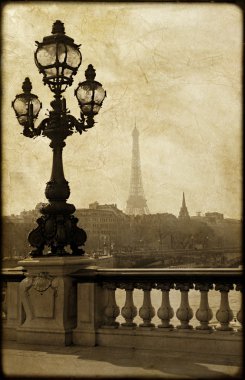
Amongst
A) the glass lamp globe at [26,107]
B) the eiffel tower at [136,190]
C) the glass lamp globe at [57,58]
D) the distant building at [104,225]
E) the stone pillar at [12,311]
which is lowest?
the stone pillar at [12,311]

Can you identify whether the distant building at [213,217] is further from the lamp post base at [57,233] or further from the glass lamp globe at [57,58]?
the glass lamp globe at [57,58]

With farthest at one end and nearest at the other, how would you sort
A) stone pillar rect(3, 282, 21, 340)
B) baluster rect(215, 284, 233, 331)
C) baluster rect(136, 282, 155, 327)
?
stone pillar rect(3, 282, 21, 340) < baluster rect(136, 282, 155, 327) < baluster rect(215, 284, 233, 331)

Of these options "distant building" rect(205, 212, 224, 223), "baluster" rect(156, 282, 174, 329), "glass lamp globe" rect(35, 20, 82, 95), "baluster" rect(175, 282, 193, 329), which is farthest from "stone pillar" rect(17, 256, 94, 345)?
"distant building" rect(205, 212, 224, 223)

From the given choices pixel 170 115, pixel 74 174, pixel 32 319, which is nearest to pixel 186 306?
pixel 32 319

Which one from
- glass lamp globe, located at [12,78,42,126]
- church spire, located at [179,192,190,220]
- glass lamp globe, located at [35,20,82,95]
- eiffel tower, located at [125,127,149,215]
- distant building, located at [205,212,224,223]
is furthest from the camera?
church spire, located at [179,192,190,220]

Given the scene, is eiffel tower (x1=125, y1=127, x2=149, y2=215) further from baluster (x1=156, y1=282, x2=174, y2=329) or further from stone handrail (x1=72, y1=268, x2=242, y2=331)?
baluster (x1=156, y1=282, x2=174, y2=329)

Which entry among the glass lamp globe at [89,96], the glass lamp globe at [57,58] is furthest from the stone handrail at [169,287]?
the glass lamp globe at [57,58]
